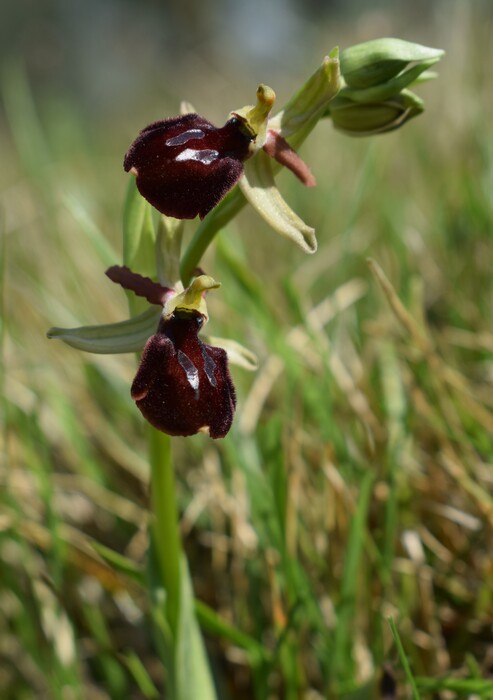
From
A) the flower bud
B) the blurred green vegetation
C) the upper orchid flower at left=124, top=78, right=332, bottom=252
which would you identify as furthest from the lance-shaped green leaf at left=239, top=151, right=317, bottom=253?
the blurred green vegetation

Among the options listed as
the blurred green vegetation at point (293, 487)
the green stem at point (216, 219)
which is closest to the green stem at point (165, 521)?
the blurred green vegetation at point (293, 487)

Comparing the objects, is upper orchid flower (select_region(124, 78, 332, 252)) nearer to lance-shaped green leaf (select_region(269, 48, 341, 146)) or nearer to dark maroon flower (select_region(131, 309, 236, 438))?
lance-shaped green leaf (select_region(269, 48, 341, 146))

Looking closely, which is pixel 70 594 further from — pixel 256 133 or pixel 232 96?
pixel 232 96

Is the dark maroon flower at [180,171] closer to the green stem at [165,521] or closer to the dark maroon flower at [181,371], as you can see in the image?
the dark maroon flower at [181,371]

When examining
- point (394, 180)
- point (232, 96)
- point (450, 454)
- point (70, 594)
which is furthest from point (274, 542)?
point (232, 96)

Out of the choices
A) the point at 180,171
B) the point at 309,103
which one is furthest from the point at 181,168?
the point at 309,103

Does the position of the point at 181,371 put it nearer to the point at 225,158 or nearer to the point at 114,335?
the point at 114,335
